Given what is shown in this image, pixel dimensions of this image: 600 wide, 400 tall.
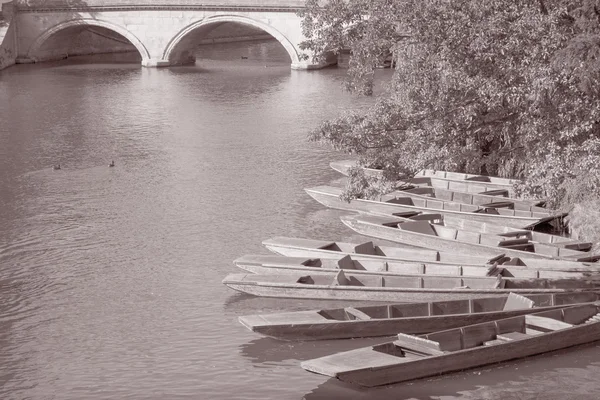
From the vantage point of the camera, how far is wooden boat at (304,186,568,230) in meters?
23.4

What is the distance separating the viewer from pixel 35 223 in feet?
83.5

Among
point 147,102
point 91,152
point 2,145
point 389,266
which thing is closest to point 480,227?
point 389,266

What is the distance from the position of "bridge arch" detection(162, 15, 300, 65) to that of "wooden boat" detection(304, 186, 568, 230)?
97.9 feet

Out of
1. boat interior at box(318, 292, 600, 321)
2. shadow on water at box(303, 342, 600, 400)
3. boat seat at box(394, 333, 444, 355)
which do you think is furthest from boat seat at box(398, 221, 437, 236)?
boat seat at box(394, 333, 444, 355)

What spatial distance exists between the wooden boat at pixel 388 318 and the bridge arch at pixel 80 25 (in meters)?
44.1

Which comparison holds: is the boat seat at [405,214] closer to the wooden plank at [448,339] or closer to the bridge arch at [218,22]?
the wooden plank at [448,339]

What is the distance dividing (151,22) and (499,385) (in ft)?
153

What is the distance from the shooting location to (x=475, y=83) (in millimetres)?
18766

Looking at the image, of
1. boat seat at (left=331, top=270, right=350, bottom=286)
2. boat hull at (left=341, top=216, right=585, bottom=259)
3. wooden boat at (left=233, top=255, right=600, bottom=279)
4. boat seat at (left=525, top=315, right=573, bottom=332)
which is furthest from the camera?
boat hull at (left=341, top=216, right=585, bottom=259)

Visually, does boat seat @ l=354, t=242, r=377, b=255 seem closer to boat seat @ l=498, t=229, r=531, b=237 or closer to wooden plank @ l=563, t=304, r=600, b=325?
boat seat @ l=498, t=229, r=531, b=237

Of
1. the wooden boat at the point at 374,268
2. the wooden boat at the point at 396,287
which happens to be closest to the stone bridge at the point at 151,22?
the wooden boat at the point at 374,268

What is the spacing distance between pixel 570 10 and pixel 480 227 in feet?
20.1

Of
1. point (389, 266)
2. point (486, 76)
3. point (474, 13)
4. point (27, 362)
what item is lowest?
point (27, 362)

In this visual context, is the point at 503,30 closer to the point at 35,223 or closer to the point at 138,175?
the point at 35,223
